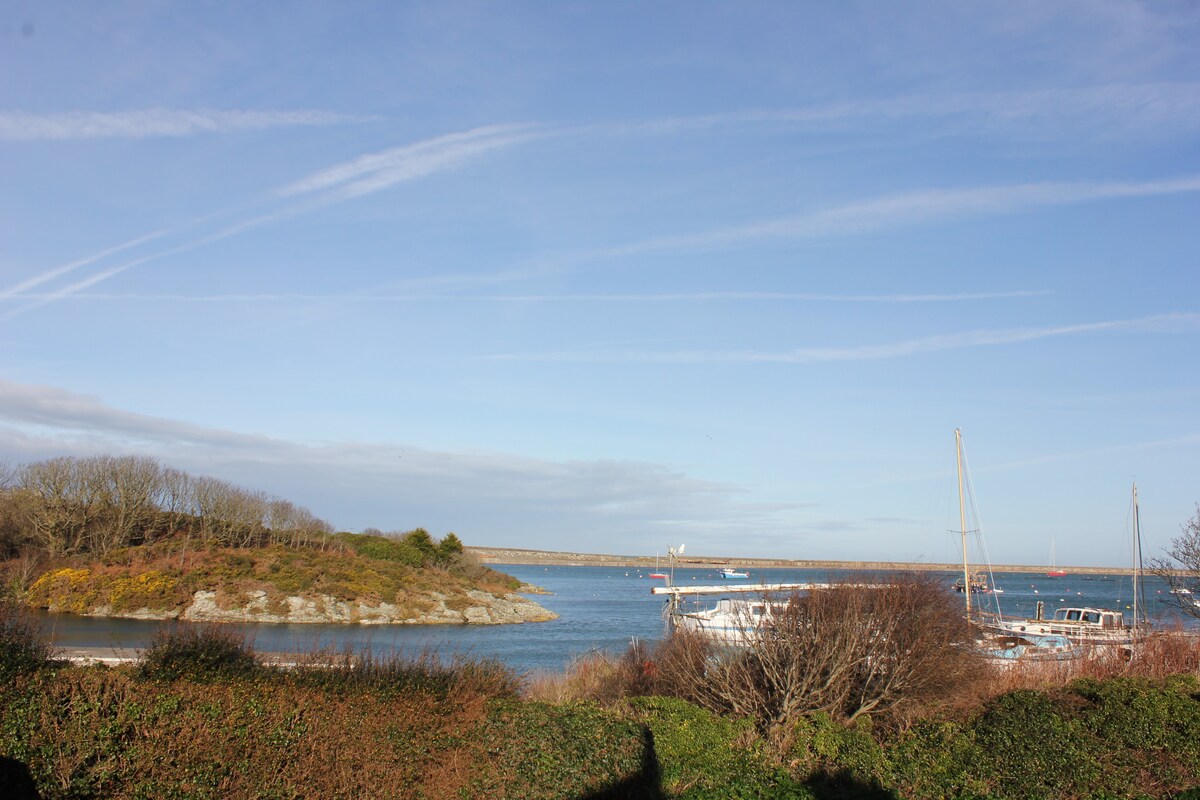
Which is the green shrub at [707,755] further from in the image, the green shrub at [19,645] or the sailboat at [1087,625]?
the sailboat at [1087,625]

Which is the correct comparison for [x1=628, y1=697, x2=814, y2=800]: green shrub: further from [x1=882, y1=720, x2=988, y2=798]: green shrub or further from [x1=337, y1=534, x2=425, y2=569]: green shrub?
[x1=337, y1=534, x2=425, y2=569]: green shrub

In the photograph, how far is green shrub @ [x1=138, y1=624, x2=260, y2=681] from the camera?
11812 mm

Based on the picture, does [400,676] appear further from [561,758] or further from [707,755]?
[707,755]

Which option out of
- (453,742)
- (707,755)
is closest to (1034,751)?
(707,755)

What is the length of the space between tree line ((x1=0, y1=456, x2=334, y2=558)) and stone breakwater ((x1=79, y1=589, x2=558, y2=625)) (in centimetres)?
1353

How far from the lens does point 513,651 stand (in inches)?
1821

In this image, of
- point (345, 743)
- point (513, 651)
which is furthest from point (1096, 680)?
point (513, 651)

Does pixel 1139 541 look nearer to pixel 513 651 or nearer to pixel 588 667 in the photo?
pixel 513 651

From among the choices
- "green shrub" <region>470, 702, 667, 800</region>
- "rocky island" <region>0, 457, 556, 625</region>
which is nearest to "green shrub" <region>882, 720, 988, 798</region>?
"green shrub" <region>470, 702, 667, 800</region>

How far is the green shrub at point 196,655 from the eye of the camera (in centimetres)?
1181

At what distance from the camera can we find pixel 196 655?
41.1 ft

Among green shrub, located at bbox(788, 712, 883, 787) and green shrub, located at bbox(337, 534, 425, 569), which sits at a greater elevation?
green shrub, located at bbox(337, 534, 425, 569)

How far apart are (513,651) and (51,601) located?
3167 cm

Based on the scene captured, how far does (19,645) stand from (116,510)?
6616 centimetres
